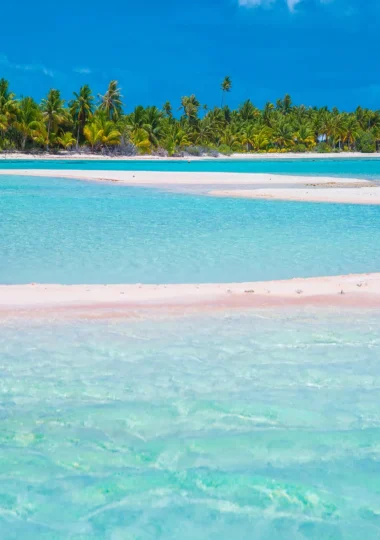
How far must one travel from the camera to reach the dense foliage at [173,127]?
229 feet

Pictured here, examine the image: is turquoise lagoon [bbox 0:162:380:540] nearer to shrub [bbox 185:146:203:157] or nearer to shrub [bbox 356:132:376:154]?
shrub [bbox 185:146:203:157]

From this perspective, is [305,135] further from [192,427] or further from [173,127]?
[192,427]

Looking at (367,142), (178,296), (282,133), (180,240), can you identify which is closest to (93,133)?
(282,133)

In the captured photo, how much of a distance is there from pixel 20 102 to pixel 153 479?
231 ft

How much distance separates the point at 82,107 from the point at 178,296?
66.1 m

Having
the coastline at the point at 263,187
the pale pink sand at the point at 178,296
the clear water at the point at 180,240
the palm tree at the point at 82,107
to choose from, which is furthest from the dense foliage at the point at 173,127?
the pale pink sand at the point at 178,296

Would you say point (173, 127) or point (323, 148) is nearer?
point (173, 127)

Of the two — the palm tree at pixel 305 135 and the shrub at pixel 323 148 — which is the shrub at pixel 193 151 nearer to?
the palm tree at pixel 305 135

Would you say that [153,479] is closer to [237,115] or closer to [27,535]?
[27,535]

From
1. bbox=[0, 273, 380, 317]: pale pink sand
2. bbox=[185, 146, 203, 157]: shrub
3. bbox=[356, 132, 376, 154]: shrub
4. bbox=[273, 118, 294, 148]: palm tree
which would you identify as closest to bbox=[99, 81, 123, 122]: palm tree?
bbox=[185, 146, 203, 157]: shrub

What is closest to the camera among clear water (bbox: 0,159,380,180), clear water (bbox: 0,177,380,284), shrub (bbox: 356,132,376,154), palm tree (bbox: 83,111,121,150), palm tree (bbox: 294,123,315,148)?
clear water (bbox: 0,177,380,284)

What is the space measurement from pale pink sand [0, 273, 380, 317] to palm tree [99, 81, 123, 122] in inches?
2790

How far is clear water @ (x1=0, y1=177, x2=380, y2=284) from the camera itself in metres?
10.5

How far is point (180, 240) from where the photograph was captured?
13.8 meters
